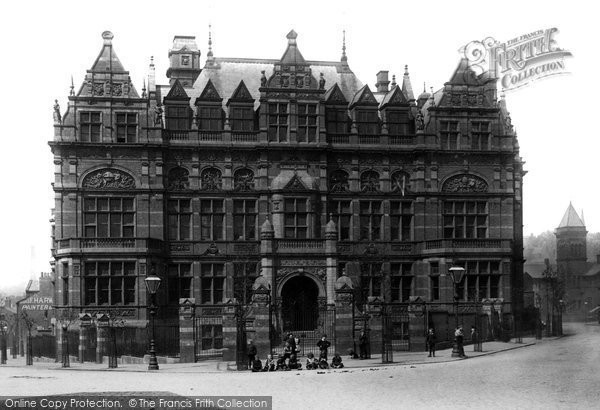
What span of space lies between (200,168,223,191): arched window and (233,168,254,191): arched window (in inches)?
35.8

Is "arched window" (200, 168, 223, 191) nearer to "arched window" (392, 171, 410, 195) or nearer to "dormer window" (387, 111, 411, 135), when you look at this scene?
"arched window" (392, 171, 410, 195)

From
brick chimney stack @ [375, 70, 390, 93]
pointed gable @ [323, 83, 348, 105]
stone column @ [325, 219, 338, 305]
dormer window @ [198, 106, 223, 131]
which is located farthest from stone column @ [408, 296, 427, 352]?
brick chimney stack @ [375, 70, 390, 93]

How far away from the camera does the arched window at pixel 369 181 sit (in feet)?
166

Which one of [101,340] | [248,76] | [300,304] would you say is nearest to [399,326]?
[300,304]

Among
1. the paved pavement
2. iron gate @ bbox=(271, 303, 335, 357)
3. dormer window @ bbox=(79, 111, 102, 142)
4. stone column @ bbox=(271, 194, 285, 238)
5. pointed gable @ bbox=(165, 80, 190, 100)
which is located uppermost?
pointed gable @ bbox=(165, 80, 190, 100)

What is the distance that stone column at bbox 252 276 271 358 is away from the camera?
3706 cm

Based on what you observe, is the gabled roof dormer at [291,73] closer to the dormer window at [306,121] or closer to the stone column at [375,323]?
the dormer window at [306,121]

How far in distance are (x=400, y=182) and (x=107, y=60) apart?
19129 mm

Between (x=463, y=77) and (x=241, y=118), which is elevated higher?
(x=463, y=77)

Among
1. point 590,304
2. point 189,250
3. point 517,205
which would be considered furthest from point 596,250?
point 189,250

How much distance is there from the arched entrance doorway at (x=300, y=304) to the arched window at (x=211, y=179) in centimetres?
725

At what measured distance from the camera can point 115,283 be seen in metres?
46.3

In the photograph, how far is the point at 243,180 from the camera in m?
49.6

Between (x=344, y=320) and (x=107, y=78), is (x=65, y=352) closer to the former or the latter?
(x=344, y=320)
